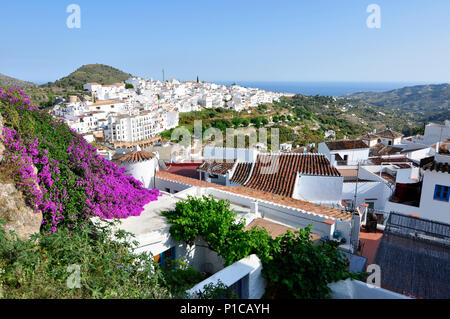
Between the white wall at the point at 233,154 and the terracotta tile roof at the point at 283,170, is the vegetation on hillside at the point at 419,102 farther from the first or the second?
the terracotta tile roof at the point at 283,170

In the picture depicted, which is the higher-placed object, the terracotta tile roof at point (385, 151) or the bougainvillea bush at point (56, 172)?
the bougainvillea bush at point (56, 172)

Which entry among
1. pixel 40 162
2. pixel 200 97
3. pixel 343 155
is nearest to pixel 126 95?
pixel 200 97

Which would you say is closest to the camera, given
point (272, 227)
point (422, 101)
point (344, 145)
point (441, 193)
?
point (272, 227)

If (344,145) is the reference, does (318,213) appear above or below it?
below

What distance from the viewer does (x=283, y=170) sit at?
11.8 meters

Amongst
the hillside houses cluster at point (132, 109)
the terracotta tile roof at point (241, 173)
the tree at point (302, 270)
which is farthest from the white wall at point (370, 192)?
the hillside houses cluster at point (132, 109)

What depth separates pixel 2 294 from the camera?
367 centimetres

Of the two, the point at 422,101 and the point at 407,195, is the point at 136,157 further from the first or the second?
the point at 422,101

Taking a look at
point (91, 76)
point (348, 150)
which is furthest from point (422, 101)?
point (91, 76)

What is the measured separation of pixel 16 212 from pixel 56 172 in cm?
118

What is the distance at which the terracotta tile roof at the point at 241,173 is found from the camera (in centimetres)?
1187

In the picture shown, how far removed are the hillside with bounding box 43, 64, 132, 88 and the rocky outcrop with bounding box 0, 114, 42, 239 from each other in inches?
4427

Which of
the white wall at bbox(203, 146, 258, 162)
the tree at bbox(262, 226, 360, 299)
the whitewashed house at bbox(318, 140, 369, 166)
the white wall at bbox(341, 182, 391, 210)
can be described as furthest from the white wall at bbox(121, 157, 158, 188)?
the whitewashed house at bbox(318, 140, 369, 166)

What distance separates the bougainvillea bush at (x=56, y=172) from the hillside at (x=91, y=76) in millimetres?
110383
